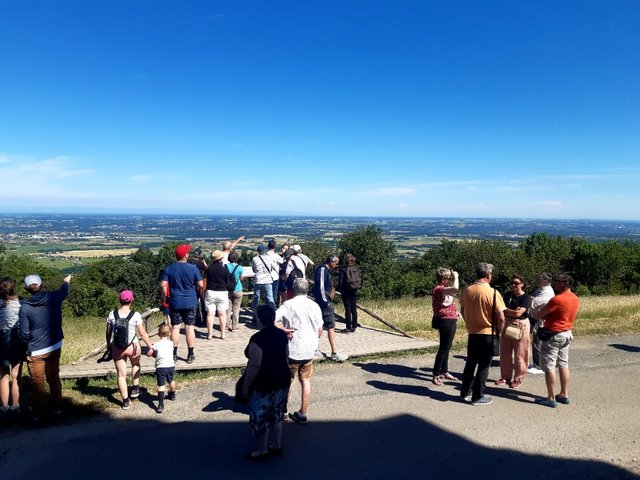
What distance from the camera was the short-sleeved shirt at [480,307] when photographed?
5289mm

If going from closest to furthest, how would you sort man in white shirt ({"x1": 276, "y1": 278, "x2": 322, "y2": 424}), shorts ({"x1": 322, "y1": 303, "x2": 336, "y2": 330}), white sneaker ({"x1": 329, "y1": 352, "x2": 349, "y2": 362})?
man in white shirt ({"x1": 276, "y1": 278, "x2": 322, "y2": 424})
shorts ({"x1": 322, "y1": 303, "x2": 336, "y2": 330})
white sneaker ({"x1": 329, "y1": 352, "x2": 349, "y2": 362})

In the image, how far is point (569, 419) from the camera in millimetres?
5109

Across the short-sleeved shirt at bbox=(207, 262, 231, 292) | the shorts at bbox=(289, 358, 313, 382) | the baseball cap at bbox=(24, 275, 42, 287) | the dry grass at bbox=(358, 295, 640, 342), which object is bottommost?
the dry grass at bbox=(358, 295, 640, 342)

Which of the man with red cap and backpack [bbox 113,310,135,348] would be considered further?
the man with red cap

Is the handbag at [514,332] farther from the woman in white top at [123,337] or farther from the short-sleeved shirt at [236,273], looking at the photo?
the short-sleeved shirt at [236,273]

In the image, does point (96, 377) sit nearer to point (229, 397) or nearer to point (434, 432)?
point (229, 397)

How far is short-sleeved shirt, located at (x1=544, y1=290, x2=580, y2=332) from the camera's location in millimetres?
5359

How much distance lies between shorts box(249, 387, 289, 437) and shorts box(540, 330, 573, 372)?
3565 millimetres

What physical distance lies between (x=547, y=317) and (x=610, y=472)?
6.36 feet

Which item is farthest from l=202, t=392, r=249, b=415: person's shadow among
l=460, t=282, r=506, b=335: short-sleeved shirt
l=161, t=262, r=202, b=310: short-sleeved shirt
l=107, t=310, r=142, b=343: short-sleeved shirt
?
l=460, t=282, r=506, b=335: short-sleeved shirt

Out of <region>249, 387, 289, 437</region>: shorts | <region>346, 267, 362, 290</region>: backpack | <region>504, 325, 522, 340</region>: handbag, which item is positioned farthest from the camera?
<region>346, 267, 362, 290</region>: backpack

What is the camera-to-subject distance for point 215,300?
800 centimetres

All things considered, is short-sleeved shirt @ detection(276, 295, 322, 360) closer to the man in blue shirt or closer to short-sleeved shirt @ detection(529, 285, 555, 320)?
the man in blue shirt

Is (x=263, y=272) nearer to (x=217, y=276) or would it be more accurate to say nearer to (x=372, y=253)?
(x=217, y=276)
